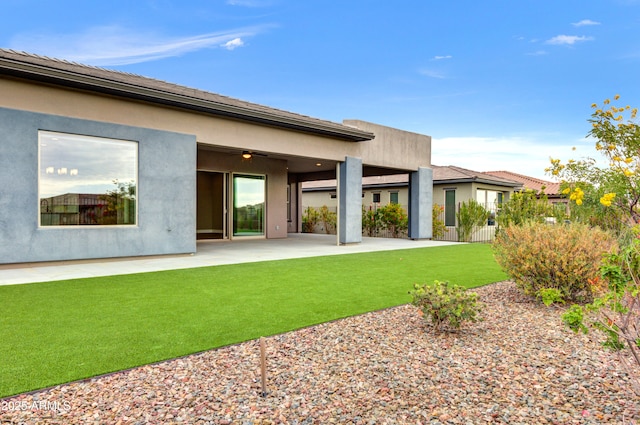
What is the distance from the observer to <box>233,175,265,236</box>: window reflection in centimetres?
1652

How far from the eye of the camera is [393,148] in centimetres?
1656

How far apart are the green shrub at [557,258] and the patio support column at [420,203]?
11.5 meters

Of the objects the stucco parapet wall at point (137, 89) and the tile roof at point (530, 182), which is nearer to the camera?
the stucco parapet wall at point (137, 89)

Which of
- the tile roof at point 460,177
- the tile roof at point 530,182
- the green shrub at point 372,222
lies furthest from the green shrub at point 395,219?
the tile roof at point 530,182

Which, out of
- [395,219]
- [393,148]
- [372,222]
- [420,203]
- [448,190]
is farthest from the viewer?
[448,190]

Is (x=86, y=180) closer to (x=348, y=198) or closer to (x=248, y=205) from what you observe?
(x=248, y=205)

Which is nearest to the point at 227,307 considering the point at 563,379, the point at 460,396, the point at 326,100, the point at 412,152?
the point at 460,396

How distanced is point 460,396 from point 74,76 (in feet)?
30.3

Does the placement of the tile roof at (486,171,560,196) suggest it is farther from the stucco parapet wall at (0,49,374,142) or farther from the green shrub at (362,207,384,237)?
the stucco parapet wall at (0,49,374,142)

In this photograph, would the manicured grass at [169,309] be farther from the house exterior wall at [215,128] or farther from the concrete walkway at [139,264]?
the house exterior wall at [215,128]

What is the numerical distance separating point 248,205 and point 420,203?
7.40 m

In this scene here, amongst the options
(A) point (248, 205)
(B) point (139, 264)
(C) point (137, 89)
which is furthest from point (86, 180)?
(A) point (248, 205)

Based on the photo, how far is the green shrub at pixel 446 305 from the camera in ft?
14.5

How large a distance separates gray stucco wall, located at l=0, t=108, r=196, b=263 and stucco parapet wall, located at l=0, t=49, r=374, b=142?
80cm
